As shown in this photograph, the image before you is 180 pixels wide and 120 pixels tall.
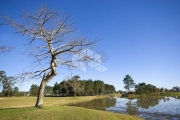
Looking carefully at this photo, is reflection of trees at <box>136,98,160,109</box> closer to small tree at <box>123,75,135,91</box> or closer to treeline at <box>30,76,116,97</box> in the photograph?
treeline at <box>30,76,116,97</box>

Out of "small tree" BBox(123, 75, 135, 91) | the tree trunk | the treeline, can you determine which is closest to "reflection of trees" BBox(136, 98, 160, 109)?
the tree trunk

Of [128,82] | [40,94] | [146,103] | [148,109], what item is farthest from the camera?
[128,82]

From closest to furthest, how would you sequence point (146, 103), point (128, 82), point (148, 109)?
Answer: point (148, 109), point (146, 103), point (128, 82)

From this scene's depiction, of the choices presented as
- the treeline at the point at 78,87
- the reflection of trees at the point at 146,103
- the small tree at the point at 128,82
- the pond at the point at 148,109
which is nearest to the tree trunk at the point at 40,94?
the pond at the point at 148,109

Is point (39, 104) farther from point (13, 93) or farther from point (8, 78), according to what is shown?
point (13, 93)

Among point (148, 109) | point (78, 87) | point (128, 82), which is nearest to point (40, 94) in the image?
point (148, 109)

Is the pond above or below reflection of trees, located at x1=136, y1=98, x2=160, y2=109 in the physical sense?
above

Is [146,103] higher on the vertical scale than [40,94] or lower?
lower

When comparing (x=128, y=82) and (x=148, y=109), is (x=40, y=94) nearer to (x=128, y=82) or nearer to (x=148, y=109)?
(x=148, y=109)

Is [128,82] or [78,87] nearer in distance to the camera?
[78,87]

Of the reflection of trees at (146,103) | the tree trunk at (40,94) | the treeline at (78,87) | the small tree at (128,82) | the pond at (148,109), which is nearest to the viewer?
the tree trunk at (40,94)

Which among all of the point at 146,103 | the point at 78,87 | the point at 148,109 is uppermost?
the point at 78,87

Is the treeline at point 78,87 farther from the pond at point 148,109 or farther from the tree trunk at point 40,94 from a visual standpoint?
the tree trunk at point 40,94

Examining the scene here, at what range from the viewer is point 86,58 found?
1742 cm
